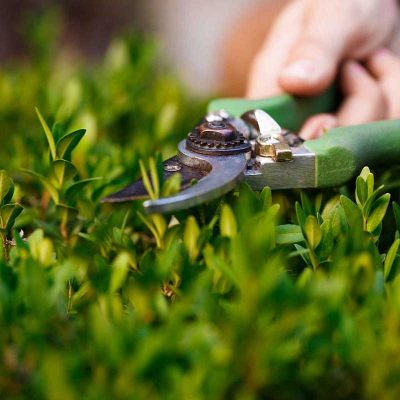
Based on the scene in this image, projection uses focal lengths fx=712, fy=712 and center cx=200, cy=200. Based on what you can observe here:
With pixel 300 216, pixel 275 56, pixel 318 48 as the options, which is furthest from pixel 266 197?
pixel 275 56

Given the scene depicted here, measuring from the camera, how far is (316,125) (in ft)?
6.56

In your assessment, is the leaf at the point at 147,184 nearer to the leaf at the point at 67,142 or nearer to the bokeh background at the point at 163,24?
the leaf at the point at 67,142

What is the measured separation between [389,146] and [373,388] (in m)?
0.83

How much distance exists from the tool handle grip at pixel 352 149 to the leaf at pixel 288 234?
0.87ft

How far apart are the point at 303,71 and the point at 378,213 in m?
0.84

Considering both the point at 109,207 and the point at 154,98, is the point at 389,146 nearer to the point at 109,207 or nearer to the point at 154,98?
the point at 109,207

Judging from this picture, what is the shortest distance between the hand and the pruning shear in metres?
0.40

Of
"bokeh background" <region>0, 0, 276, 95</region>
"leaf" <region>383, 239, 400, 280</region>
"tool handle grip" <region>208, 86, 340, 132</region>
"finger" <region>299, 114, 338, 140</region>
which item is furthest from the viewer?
"bokeh background" <region>0, 0, 276, 95</region>

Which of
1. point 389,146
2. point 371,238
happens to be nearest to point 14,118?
point 389,146

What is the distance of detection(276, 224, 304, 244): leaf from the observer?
1185 mm

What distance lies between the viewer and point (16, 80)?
2.63 m

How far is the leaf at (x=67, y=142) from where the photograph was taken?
1.30 metres

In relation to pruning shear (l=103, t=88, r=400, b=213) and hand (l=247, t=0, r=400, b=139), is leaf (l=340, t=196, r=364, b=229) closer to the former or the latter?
pruning shear (l=103, t=88, r=400, b=213)

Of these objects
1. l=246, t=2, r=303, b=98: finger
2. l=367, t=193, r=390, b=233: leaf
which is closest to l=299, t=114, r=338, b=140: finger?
l=246, t=2, r=303, b=98: finger
